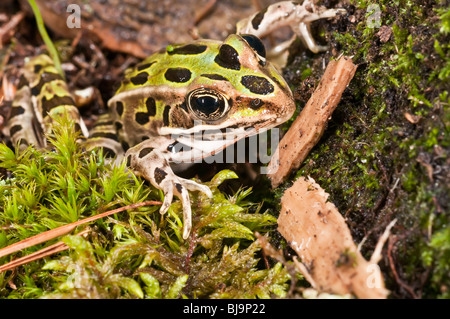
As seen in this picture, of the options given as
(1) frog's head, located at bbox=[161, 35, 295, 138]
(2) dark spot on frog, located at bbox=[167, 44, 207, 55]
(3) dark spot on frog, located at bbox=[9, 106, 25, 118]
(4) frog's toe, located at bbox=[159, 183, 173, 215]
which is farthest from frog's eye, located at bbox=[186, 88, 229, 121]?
(3) dark spot on frog, located at bbox=[9, 106, 25, 118]

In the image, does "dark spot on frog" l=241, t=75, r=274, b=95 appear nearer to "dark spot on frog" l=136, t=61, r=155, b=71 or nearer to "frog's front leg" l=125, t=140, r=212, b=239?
"frog's front leg" l=125, t=140, r=212, b=239

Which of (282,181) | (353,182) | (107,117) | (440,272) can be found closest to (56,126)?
(107,117)

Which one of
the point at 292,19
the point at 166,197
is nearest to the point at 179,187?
the point at 166,197

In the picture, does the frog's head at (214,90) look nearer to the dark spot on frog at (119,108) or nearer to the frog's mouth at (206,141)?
the frog's mouth at (206,141)

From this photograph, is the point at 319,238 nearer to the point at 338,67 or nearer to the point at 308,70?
the point at 338,67

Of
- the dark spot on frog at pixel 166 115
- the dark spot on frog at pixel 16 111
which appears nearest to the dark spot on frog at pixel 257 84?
the dark spot on frog at pixel 166 115

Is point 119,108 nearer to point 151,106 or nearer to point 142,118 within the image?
point 142,118
